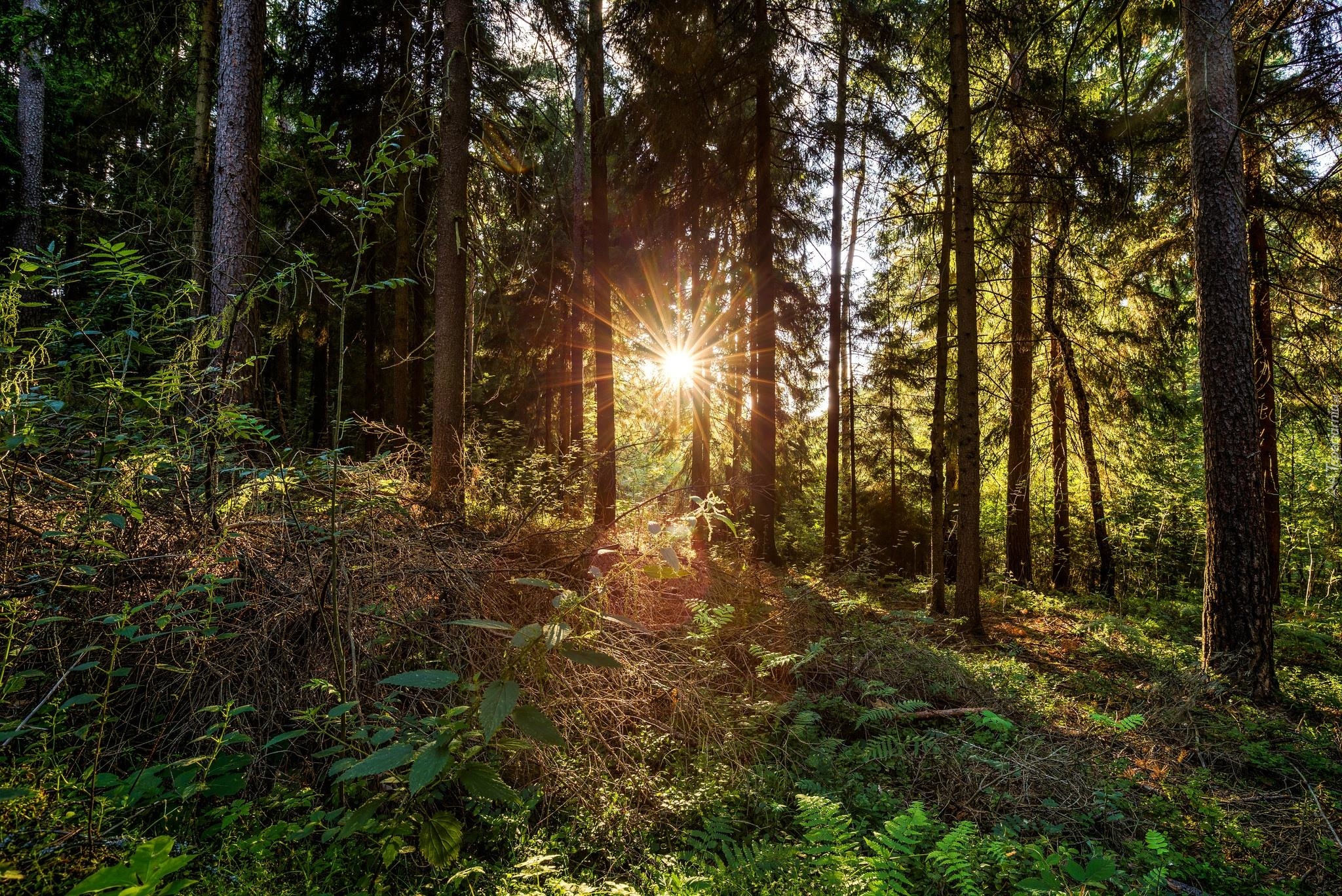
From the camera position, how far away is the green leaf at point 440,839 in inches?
64.9

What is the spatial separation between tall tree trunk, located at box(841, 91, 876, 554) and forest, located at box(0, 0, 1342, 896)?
0.22m

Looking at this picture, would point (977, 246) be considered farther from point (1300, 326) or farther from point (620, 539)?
point (620, 539)

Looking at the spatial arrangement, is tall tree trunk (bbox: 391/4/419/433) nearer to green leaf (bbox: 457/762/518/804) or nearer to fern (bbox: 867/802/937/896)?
green leaf (bbox: 457/762/518/804)

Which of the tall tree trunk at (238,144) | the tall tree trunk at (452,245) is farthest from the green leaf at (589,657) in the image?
the tall tree trunk at (238,144)

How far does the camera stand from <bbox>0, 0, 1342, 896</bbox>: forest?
2117mm

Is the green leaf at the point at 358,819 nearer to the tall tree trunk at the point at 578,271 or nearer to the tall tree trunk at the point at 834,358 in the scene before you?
the tall tree trunk at the point at 578,271

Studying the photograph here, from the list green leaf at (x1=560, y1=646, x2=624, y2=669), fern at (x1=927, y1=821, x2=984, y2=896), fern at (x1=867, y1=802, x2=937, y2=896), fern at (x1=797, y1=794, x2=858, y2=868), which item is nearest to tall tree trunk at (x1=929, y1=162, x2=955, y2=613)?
fern at (x1=927, y1=821, x2=984, y2=896)

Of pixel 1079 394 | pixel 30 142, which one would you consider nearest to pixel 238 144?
pixel 30 142

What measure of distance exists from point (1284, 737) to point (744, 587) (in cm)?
422

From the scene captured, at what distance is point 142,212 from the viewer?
7.15 m

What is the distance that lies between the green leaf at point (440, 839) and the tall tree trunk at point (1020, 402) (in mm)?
10243

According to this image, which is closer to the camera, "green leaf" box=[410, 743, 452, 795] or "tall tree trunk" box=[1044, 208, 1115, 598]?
"green leaf" box=[410, 743, 452, 795]

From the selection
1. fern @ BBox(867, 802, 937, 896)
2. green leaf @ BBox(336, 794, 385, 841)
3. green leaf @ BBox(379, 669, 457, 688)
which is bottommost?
fern @ BBox(867, 802, 937, 896)

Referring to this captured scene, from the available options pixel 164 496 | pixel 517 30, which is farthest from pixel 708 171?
pixel 164 496
